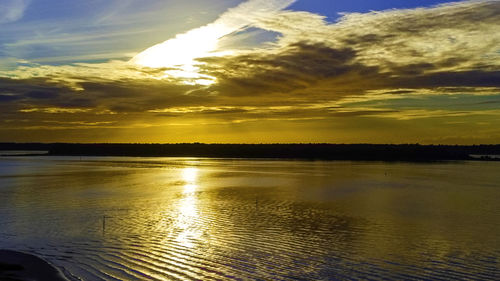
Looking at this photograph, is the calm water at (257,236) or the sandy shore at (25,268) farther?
the calm water at (257,236)

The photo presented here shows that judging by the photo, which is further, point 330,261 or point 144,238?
point 144,238

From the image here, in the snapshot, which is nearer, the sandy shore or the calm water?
the sandy shore

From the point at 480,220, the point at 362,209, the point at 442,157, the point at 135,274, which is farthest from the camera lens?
the point at 442,157

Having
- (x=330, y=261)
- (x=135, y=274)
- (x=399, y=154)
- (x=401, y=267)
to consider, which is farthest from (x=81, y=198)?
(x=399, y=154)

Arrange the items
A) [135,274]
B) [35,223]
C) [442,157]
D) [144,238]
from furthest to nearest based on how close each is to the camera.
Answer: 1. [442,157]
2. [35,223]
3. [144,238]
4. [135,274]

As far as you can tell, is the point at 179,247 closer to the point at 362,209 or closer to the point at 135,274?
the point at 135,274

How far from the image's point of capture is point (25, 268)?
1522cm

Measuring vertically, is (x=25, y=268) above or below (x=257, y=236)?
below

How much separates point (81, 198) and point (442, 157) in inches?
5380

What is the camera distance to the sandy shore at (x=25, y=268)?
46.8ft

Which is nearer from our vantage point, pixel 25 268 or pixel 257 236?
pixel 25 268

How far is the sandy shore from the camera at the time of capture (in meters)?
14.3

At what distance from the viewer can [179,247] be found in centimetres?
1900

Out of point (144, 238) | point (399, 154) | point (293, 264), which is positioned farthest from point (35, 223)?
point (399, 154)
